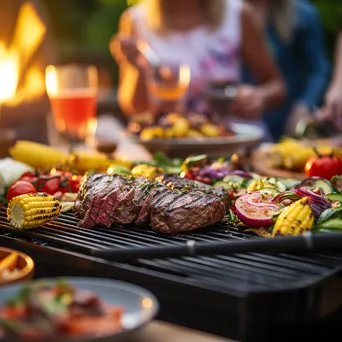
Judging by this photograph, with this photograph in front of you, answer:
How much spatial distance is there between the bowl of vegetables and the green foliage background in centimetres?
889

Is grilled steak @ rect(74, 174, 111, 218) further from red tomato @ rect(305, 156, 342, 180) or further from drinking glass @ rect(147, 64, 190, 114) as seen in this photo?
drinking glass @ rect(147, 64, 190, 114)

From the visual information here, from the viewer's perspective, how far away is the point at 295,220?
2.73m

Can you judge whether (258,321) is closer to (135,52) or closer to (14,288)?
(14,288)

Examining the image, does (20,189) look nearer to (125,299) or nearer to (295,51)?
(125,299)

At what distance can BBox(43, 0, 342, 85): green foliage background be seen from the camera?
11.5m

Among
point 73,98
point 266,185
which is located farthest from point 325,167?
point 73,98

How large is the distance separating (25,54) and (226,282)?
491 centimetres

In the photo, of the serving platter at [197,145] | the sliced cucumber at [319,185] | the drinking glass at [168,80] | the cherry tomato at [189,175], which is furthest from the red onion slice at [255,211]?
the drinking glass at [168,80]

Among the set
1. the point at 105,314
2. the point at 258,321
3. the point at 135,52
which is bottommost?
the point at 258,321

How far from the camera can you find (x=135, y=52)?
18.2 ft

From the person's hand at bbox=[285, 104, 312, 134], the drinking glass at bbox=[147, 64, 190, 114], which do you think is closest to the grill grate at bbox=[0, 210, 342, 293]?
the drinking glass at bbox=[147, 64, 190, 114]

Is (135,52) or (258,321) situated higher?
(135,52)

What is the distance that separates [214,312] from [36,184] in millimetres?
1613

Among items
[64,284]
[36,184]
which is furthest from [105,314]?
[36,184]
